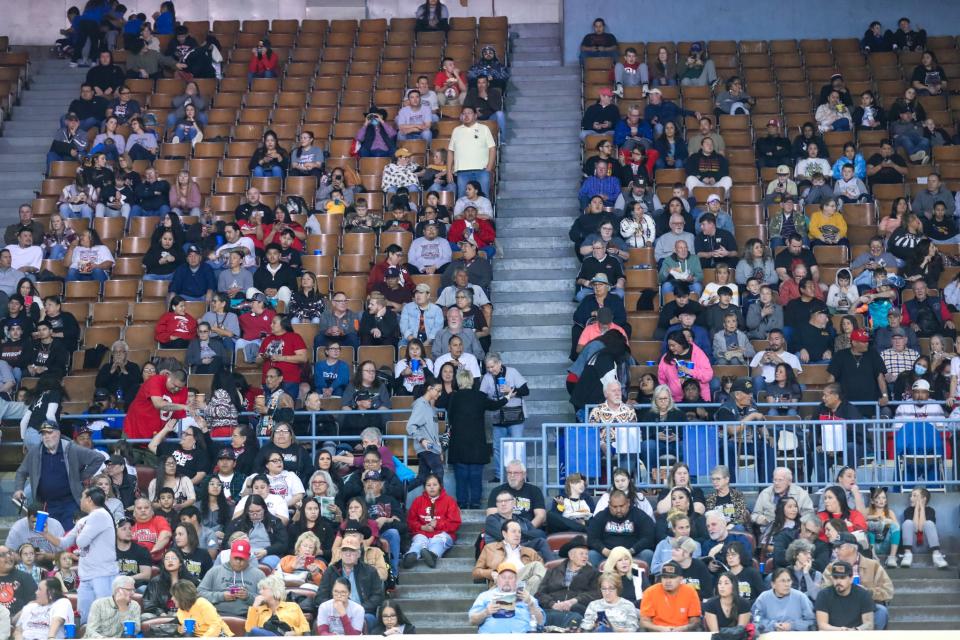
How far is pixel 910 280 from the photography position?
61.1 ft

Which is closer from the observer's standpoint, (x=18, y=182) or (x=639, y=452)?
(x=639, y=452)

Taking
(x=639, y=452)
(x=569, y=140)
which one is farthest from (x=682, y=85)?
(x=639, y=452)

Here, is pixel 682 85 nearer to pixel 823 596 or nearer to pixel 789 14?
pixel 789 14

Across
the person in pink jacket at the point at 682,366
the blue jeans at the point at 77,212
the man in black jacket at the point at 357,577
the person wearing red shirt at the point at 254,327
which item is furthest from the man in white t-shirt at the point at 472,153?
the man in black jacket at the point at 357,577

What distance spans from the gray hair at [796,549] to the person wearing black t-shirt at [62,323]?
8.73 m

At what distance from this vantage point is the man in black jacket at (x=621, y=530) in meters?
14.6

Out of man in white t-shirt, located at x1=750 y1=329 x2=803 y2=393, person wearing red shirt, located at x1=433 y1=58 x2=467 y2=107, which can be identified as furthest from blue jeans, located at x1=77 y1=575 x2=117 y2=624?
person wearing red shirt, located at x1=433 y1=58 x2=467 y2=107

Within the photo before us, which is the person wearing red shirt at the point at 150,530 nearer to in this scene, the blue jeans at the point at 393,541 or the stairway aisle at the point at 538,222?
the blue jeans at the point at 393,541

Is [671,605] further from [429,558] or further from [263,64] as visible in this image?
[263,64]

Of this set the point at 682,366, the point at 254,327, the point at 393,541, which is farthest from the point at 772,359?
the point at 254,327

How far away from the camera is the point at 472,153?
66.8ft

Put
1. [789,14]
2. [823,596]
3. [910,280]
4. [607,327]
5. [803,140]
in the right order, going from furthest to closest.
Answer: [789,14], [803,140], [910,280], [607,327], [823,596]

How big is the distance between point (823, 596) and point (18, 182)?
13.9 m

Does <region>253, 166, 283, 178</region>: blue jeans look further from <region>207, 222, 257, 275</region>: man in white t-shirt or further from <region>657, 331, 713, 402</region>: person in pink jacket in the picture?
<region>657, 331, 713, 402</region>: person in pink jacket
